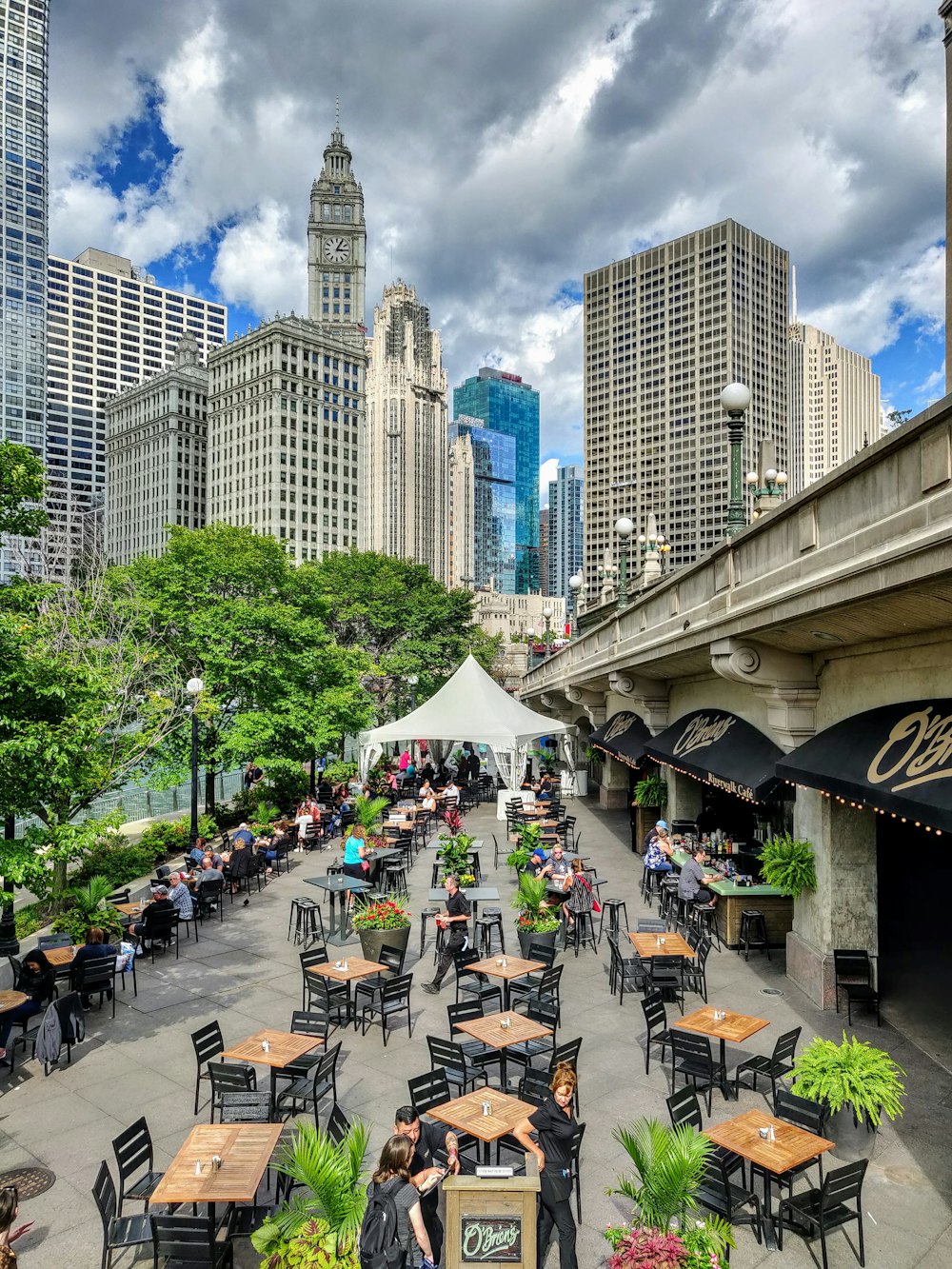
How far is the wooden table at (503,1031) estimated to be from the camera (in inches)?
334

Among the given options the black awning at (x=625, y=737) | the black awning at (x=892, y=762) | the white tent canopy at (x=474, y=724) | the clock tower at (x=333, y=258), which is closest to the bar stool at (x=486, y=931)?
the black awning at (x=892, y=762)

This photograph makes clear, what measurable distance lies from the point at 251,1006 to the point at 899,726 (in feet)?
29.8

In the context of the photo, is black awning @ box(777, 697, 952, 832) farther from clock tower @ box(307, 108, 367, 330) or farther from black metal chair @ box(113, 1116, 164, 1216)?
clock tower @ box(307, 108, 367, 330)

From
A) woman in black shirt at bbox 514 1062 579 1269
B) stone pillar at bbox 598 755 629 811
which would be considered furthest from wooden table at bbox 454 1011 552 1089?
stone pillar at bbox 598 755 629 811

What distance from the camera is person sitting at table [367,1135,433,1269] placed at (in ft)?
17.7

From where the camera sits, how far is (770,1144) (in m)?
6.50

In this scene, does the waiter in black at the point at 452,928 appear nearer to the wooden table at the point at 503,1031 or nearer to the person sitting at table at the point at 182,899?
the wooden table at the point at 503,1031

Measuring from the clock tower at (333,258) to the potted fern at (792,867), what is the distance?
20222cm

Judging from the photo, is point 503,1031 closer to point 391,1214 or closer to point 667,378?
point 391,1214

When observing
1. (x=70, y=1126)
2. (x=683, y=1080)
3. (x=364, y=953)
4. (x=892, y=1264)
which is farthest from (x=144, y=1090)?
(x=892, y=1264)

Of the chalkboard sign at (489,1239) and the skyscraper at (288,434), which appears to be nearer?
the chalkboard sign at (489,1239)

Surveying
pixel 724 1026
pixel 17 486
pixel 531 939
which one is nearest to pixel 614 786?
pixel 531 939

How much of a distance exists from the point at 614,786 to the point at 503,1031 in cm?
2343

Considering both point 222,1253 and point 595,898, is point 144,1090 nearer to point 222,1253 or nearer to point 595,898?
point 222,1253
